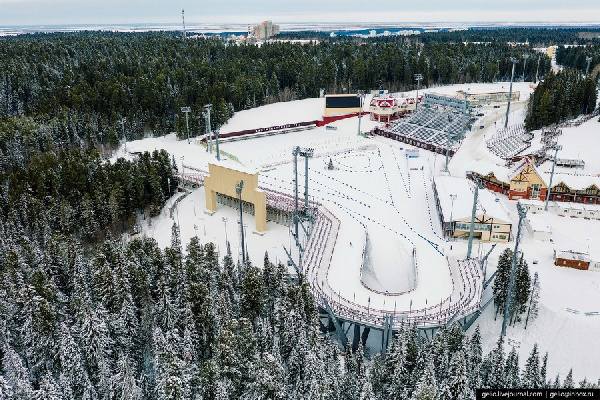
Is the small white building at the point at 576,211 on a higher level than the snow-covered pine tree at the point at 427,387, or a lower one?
lower

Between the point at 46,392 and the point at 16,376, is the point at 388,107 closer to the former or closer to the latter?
the point at 16,376

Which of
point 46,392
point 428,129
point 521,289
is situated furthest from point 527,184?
point 46,392

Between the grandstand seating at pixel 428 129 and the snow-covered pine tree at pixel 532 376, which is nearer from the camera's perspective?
the snow-covered pine tree at pixel 532 376

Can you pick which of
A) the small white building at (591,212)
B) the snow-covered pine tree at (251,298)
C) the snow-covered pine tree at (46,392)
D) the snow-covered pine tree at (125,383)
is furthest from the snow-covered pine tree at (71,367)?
the small white building at (591,212)

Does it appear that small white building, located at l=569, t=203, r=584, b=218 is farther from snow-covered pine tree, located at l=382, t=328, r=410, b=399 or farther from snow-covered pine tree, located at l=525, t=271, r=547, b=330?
snow-covered pine tree, located at l=382, t=328, r=410, b=399

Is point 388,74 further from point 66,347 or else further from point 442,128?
point 66,347

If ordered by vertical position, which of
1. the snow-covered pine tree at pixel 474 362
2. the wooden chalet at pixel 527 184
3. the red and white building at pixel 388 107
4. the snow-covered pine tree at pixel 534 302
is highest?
the red and white building at pixel 388 107

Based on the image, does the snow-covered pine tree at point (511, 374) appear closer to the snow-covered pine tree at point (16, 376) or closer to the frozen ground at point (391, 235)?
the frozen ground at point (391, 235)

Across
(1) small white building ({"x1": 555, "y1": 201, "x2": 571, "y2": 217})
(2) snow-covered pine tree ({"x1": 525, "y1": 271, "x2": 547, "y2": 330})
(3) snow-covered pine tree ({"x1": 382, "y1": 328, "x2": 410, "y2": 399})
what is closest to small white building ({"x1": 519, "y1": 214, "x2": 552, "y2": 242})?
(1) small white building ({"x1": 555, "y1": 201, "x2": 571, "y2": 217})
